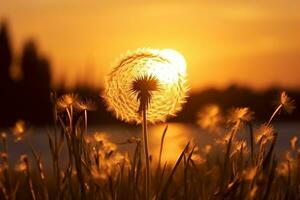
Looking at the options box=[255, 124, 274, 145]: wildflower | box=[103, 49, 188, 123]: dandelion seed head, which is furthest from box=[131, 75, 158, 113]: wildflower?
box=[255, 124, 274, 145]: wildflower

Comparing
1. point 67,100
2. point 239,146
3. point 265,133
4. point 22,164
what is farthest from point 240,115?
point 22,164

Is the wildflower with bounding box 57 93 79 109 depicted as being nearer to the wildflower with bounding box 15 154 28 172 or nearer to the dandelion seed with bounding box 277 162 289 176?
the wildflower with bounding box 15 154 28 172

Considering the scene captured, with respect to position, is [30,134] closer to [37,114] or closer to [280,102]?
[280,102]

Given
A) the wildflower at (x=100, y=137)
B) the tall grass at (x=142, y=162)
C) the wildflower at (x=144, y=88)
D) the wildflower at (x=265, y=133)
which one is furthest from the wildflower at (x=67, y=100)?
the wildflower at (x=265, y=133)

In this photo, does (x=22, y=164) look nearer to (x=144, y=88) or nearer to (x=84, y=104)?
(x=84, y=104)

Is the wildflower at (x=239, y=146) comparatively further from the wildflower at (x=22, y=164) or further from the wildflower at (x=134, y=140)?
the wildflower at (x=22, y=164)

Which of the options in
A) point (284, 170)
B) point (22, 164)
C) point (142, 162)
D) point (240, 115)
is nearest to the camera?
point (284, 170)
